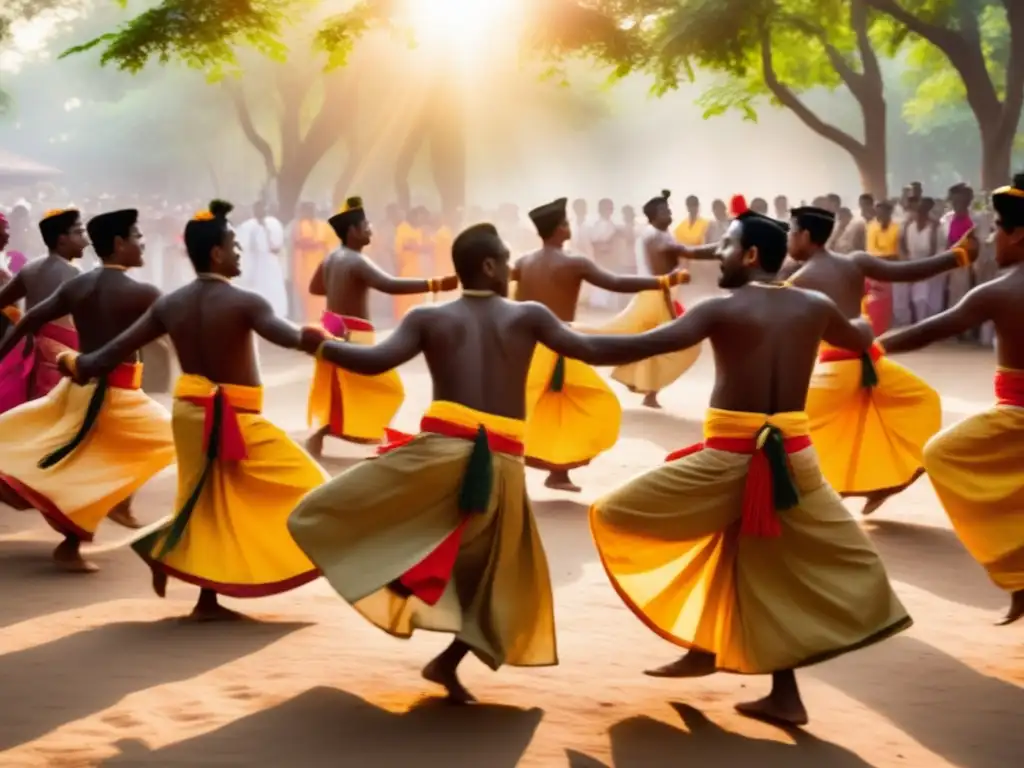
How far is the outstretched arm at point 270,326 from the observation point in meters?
6.54

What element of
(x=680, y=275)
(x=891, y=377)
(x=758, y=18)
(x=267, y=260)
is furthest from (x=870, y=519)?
(x=267, y=260)

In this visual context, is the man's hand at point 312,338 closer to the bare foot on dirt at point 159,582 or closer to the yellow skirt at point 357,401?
the bare foot on dirt at point 159,582

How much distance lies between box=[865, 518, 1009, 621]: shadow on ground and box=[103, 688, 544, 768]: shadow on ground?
3084 millimetres

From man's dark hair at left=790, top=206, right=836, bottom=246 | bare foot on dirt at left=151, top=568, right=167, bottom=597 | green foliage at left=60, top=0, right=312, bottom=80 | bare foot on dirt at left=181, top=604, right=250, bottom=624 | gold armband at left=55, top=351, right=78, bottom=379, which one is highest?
green foliage at left=60, top=0, right=312, bottom=80

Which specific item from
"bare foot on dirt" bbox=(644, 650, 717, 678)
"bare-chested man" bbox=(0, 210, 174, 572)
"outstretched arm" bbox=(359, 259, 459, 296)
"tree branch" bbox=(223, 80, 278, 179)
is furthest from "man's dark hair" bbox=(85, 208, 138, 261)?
"tree branch" bbox=(223, 80, 278, 179)

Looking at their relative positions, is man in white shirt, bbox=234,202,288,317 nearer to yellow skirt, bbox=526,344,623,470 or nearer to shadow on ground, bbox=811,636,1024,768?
yellow skirt, bbox=526,344,623,470

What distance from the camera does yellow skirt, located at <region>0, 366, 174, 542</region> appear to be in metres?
8.01

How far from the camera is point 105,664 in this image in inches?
249

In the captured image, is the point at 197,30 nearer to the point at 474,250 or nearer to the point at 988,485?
the point at 474,250

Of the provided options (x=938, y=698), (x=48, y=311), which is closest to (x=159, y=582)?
(x=48, y=311)

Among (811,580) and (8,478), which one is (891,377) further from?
(8,478)

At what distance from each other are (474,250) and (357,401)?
236 inches

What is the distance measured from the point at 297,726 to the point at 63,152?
259 ft

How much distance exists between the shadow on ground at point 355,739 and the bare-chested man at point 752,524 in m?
0.72
